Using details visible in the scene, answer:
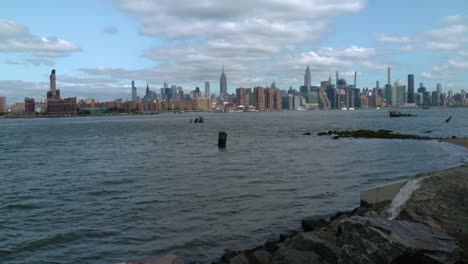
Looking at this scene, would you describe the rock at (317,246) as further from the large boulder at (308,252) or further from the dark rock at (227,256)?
the dark rock at (227,256)

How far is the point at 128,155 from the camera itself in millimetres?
45281

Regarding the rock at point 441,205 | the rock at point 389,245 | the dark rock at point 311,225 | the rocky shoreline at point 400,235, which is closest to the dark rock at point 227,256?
the rocky shoreline at point 400,235

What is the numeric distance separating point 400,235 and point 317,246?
2.87m

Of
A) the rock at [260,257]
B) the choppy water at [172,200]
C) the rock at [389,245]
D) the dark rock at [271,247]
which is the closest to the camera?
the rock at [389,245]

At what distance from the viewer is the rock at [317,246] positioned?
961cm

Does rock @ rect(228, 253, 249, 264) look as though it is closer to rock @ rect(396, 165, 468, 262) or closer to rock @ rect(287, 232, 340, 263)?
rock @ rect(287, 232, 340, 263)

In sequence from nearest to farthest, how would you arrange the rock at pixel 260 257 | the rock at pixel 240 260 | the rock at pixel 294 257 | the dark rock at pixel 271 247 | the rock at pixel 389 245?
the rock at pixel 389 245 → the rock at pixel 294 257 → the rock at pixel 240 260 → the rock at pixel 260 257 → the dark rock at pixel 271 247

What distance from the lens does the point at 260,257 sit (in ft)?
35.2

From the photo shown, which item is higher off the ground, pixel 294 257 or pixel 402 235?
pixel 402 235

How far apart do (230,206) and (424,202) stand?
9778 millimetres

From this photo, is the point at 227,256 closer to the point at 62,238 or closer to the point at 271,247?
the point at 271,247

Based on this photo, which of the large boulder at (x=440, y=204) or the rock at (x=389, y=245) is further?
the large boulder at (x=440, y=204)

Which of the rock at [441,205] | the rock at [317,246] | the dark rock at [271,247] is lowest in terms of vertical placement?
the dark rock at [271,247]

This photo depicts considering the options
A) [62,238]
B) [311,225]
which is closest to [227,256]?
[311,225]
